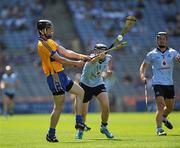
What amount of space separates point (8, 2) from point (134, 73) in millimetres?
11092

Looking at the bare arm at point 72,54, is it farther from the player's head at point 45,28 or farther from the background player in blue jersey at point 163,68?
the background player in blue jersey at point 163,68

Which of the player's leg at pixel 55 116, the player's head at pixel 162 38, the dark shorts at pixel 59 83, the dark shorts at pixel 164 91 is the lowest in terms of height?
the player's leg at pixel 55 116

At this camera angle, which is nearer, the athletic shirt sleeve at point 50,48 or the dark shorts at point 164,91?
the athletic shirt sleeve at point 50,48

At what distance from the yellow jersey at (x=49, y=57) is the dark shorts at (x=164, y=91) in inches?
134

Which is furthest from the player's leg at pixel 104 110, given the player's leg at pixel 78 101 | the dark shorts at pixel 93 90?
the player's leg at pixel 78 101

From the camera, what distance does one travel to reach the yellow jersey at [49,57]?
45.6 ft

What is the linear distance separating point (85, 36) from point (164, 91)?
91.9ft

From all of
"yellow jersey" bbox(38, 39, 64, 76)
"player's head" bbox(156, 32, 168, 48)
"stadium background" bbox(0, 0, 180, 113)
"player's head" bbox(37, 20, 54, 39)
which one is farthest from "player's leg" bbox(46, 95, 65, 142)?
"stadium background" bbox(0, 0, 180, 113)

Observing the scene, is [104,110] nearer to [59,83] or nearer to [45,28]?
[59,83]

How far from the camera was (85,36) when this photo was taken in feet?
146

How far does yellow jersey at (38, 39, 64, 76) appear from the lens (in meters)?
13.9

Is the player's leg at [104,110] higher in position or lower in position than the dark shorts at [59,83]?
lower

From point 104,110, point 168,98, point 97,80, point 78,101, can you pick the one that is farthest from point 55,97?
point 168,98

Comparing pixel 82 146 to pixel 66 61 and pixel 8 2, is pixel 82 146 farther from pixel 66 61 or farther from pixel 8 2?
Answer: pixel 8 2
